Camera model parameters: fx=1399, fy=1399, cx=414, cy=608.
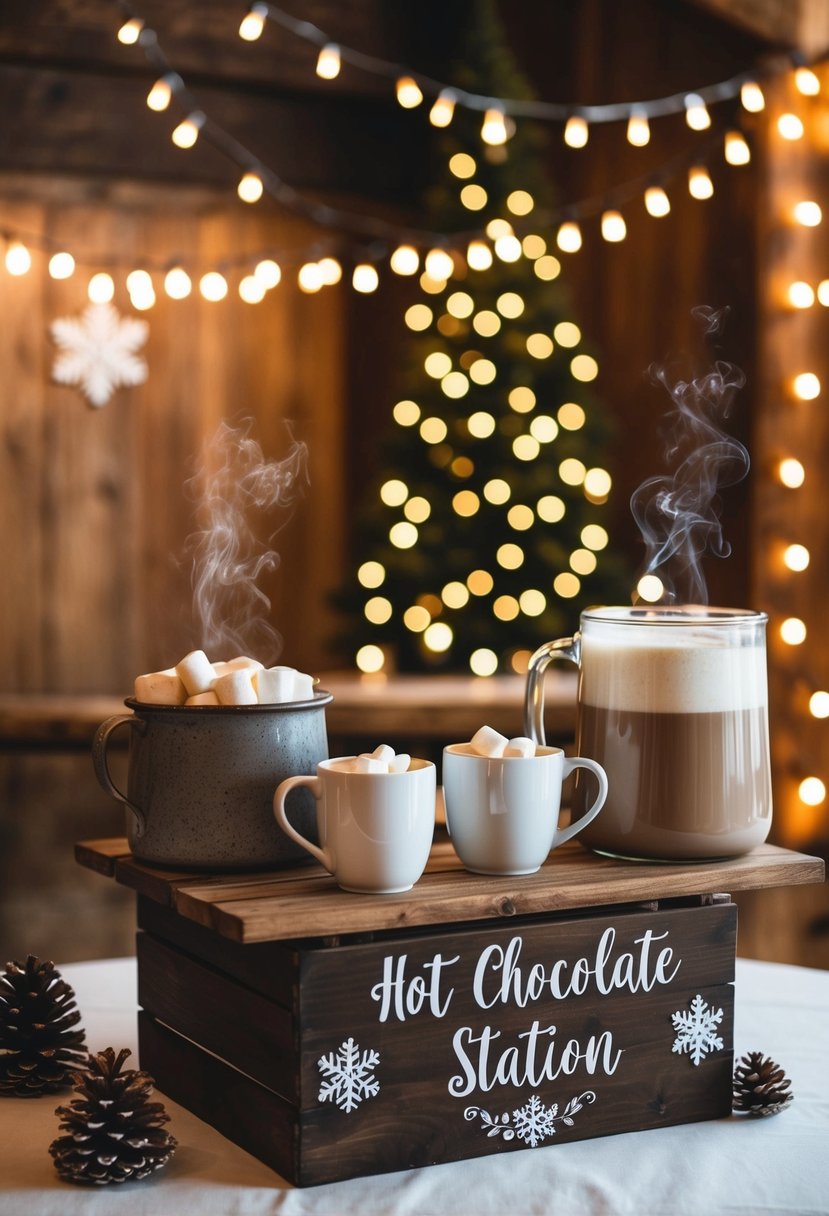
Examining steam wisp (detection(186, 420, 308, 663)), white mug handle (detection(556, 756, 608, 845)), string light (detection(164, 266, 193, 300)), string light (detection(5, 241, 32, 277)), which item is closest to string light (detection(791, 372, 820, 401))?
steam wisp (detection(186, 420, 308, 663))

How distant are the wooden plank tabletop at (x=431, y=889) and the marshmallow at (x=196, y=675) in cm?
15

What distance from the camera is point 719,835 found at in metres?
1.16

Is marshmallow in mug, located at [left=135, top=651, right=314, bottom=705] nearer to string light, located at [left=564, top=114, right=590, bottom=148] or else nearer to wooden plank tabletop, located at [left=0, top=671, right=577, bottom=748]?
wooden plank tabletop, located at [left=0, top=671, right=577, bottom=748]

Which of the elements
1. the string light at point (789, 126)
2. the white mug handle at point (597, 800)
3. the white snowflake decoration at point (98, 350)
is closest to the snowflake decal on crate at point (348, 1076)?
the white mug handle at point (597, 800)

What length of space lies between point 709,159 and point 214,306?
4.60ft

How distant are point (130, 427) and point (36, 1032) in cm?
279

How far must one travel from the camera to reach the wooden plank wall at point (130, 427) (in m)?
3.71

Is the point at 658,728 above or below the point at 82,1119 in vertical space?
above

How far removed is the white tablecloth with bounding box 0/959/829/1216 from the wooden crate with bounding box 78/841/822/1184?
0.02 metres

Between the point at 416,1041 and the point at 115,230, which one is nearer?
the point at 416,1041

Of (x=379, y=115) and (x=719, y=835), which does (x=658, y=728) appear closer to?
(x=719, y=835)

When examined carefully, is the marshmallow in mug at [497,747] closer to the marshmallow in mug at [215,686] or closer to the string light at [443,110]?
the marshmallow in mug at [215,686]

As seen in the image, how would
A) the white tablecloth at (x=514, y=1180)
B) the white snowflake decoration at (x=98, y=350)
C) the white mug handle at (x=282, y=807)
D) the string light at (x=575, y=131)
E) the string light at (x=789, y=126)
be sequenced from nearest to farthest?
the white tablecloth at (x=514, y=1180)
the white mug handle at (x=282, y=807)
the string light at (x=575, y=131)
the string light at (x=789, y=126)
the white snowflake decoration at (x=98, y=350)

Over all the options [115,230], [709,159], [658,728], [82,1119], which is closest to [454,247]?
[709,159]
